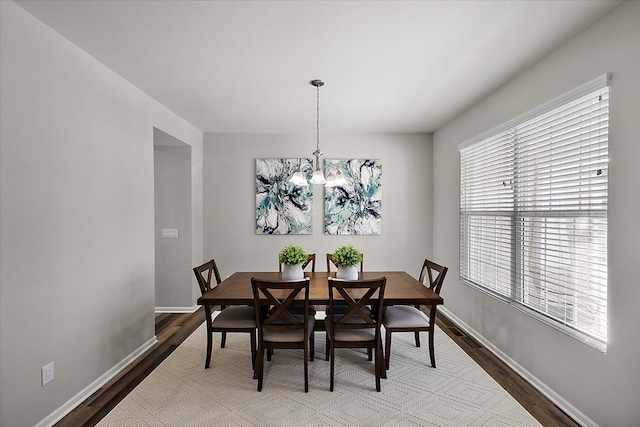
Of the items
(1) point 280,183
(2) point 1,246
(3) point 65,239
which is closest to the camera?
(2) point 1,246

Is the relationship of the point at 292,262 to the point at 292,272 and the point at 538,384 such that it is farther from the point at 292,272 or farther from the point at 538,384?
the point at 538,384

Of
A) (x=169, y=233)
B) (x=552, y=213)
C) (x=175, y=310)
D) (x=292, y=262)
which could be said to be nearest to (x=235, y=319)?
(x=292, y=262)

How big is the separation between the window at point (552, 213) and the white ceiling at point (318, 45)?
54 centimetres

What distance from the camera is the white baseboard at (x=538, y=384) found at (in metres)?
2.15

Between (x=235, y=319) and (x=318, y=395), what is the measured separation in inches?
37.2

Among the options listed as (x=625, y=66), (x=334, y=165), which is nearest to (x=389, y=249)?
(x=334, y=165)

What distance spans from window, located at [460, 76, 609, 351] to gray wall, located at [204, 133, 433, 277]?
1.52 meters

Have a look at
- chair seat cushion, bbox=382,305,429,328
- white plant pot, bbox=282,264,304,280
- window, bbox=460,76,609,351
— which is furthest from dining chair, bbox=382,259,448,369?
white plant pot, bbox=282,264,304,280

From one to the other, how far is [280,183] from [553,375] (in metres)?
3.83

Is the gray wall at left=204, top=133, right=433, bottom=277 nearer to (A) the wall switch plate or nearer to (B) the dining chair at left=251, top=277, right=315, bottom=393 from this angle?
(A) the wall switch plate

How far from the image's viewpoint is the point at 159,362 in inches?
122

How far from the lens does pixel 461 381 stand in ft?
8.87

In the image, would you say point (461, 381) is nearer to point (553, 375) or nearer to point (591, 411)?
point (553, 375)

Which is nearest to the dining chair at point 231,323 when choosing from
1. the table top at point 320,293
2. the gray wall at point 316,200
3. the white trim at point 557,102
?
the table top at point 320,293
